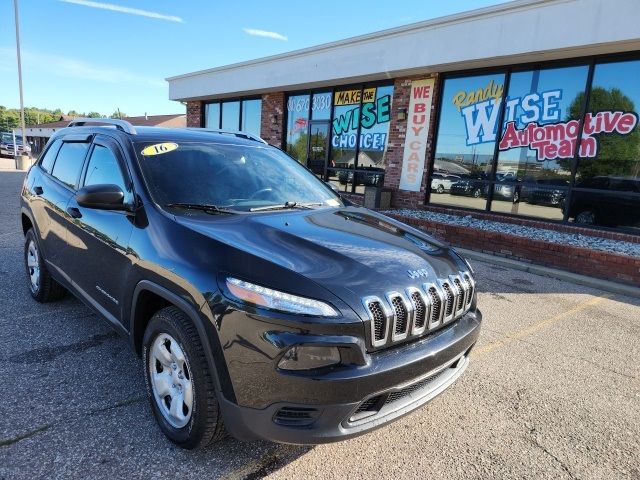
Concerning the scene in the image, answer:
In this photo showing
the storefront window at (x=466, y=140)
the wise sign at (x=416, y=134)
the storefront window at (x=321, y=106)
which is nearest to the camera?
the storefront window at (x=466, y=140)

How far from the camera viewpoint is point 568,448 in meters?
2.68

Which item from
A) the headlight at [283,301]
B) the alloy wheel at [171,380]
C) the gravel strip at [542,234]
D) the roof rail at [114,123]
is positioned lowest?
the alloy wheel at [171,380]

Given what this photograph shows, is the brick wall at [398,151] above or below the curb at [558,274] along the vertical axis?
above

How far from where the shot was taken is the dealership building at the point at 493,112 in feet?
26.9

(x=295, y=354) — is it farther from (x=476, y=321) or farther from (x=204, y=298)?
(x=476, y=321)

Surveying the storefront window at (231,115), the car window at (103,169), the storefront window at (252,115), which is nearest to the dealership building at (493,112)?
the storefront window at (252,115)

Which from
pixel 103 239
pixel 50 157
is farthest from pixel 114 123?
pixel 50 157

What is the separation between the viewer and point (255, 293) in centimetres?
204

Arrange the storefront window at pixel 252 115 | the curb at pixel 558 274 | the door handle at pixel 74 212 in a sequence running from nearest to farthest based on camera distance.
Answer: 1. the door handle at pixel 74 212
2. the curb at pixel 558 274
3. the storefront window at pixel 252 115

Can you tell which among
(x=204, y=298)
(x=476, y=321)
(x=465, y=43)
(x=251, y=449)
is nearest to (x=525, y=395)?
(x=476, y=321)

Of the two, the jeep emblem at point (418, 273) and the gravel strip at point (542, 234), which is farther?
the gravel strip at point (542, 234)

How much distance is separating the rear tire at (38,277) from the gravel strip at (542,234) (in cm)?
681

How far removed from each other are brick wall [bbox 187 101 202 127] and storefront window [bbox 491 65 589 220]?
1326cm

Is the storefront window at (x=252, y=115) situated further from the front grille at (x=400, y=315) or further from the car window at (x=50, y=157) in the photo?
the front grille at (x=400, y=315)
